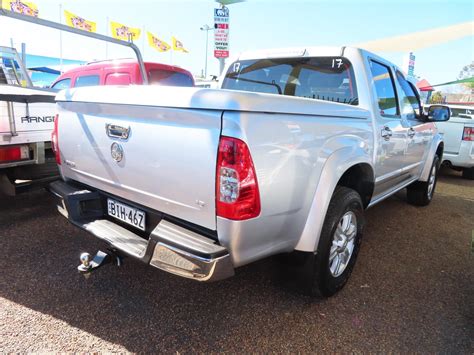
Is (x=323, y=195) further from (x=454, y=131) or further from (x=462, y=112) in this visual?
(x=462, y=112)

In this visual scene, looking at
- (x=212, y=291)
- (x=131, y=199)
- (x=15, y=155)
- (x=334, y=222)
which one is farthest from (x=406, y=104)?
(x=15, y=155)

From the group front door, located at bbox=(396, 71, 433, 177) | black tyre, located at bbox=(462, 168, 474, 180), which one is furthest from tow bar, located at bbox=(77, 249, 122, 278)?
black tyre, located at bbox=(462, 168, 474, 180)

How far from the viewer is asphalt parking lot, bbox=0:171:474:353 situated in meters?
2.03

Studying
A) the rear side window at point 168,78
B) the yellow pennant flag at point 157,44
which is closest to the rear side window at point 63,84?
the rear side window at point 168,78

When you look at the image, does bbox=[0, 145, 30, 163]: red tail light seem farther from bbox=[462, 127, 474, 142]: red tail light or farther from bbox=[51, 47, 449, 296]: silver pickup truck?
bbox=[462, 127, 474, 142]: red tail light

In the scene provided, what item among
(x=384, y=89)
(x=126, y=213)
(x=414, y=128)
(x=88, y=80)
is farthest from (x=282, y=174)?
(x=88, y=80)

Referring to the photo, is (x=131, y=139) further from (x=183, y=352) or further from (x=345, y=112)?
(x=345, y=112)

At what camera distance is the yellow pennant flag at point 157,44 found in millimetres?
19219

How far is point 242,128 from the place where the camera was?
1608 millimetres

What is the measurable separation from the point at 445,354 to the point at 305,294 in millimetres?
861

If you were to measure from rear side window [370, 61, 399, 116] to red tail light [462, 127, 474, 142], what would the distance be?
14.7 ft

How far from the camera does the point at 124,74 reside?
627cm

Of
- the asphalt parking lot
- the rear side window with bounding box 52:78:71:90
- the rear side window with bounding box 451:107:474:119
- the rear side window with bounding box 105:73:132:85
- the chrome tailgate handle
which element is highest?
the rear side window with bounding box 105:73:132:85

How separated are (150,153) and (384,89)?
7.89 ft
